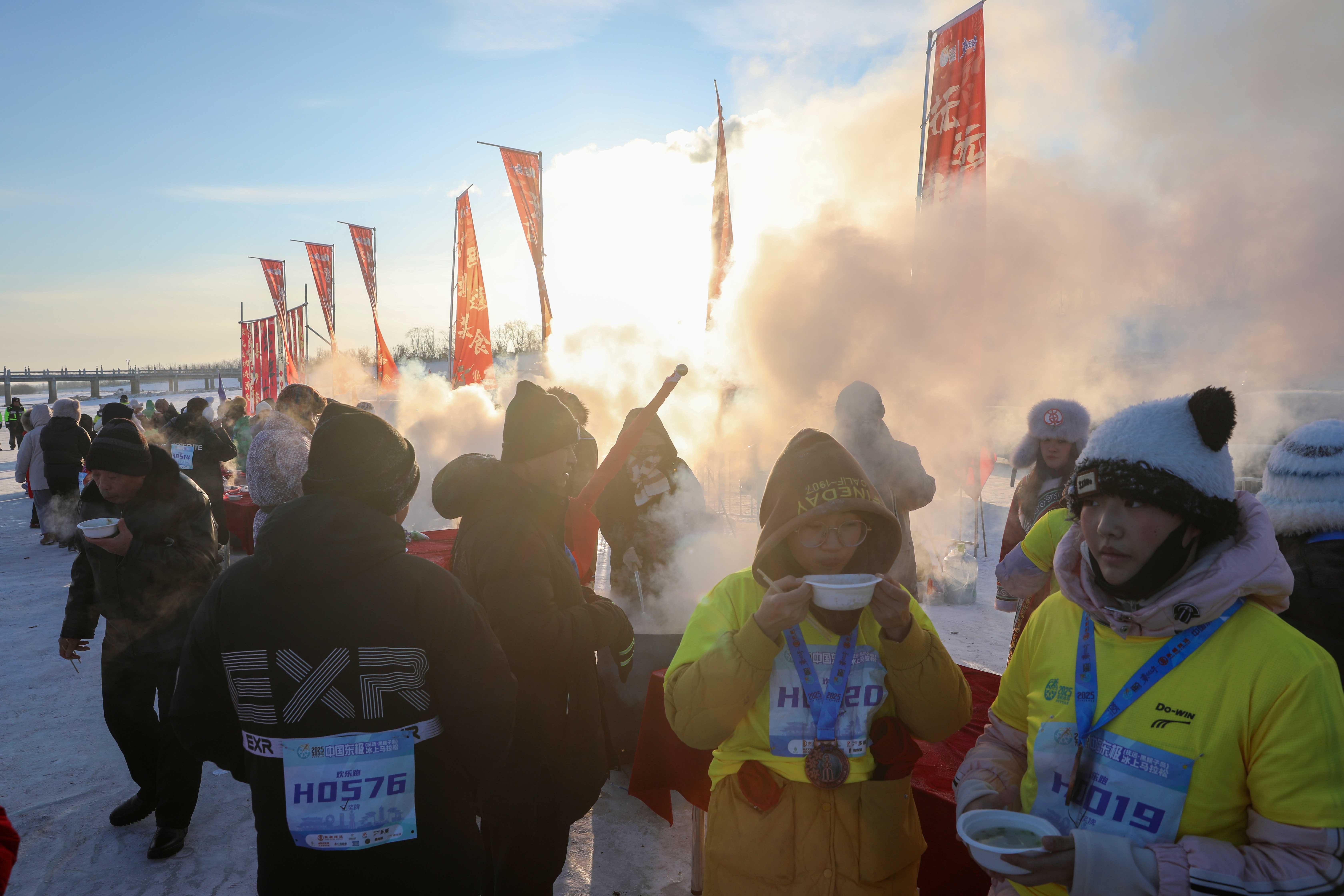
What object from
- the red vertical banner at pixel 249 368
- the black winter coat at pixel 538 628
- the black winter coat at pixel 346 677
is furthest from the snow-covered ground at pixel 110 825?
the red vertical banner at pixel 249 368

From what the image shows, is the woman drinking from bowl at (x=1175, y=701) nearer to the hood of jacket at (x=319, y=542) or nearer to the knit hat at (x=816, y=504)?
the knit hat at (x=816, y=504)

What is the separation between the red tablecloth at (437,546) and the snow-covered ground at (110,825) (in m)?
2.16

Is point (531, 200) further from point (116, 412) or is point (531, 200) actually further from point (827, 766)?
point (827, 766)

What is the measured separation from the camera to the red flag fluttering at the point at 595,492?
11.4ft

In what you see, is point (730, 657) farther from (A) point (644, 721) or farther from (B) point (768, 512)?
(A) point (644, 721)

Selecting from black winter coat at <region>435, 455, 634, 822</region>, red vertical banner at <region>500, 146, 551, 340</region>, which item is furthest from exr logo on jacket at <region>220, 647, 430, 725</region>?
red vertical banner at <region>500, 146, 551, 340</region>

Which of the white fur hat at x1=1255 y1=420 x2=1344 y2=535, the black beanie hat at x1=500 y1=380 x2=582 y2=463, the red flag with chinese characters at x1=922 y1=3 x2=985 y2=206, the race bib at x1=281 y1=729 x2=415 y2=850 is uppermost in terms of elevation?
the red flag with chinese characters at x1=922 y1=3 x2=985 y2=206

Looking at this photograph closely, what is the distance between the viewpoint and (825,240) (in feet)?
23.6

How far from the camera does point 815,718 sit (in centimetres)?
170

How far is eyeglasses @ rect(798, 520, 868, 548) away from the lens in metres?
1.82

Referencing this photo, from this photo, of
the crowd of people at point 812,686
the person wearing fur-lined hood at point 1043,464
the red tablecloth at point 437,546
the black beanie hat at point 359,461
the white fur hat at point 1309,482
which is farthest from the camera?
the red tablecloth at point 437,546

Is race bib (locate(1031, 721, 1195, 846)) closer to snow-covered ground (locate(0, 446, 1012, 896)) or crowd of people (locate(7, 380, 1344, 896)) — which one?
crowd of people (locate(7, 380, 1344, 896))

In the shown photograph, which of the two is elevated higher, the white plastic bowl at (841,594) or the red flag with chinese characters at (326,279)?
the red flag with chinese characters at (326,279)

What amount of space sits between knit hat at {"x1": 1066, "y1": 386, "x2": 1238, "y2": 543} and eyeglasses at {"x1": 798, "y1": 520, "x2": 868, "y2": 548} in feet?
1.86
